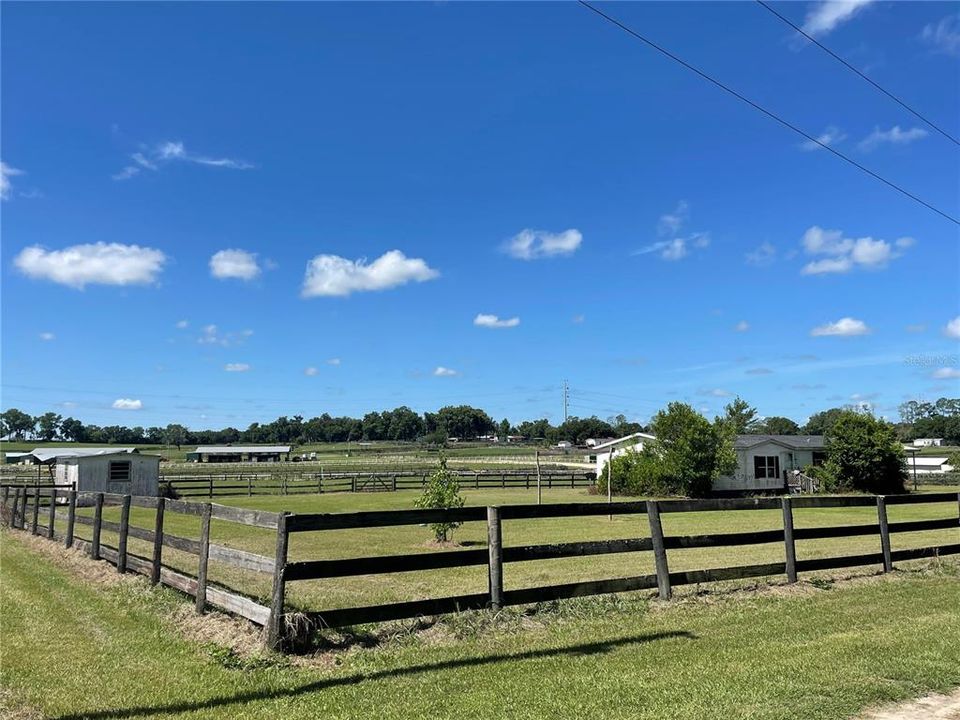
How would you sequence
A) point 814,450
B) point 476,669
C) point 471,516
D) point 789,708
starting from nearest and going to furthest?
point 789,708
point 476,669
point 471,516
point 814,450

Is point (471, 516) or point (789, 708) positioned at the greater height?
point (471, 516)

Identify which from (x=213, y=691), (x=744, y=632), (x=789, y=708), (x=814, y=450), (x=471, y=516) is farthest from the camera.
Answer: (x=814, y=450)

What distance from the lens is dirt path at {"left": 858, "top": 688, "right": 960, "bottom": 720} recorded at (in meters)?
4.88

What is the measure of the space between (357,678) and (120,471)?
34.3 meters

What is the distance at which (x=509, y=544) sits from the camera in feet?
54.2

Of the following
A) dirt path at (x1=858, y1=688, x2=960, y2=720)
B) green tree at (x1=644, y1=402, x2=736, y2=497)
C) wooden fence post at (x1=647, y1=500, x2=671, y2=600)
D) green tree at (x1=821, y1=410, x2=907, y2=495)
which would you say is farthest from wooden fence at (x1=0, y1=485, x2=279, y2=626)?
green tree at (x1=821, y1=410, x2=907, y2=495)

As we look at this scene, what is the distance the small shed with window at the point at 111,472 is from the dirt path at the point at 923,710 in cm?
3602

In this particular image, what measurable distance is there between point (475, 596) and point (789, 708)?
11.3 ft

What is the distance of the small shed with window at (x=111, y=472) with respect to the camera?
34.5 metres

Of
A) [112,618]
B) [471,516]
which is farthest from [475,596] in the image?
[112,618]

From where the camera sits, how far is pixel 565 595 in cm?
791

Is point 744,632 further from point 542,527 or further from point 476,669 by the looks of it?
point 542,527

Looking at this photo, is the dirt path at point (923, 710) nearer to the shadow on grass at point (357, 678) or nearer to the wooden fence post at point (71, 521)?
the shadow on grass at point (357, 678)

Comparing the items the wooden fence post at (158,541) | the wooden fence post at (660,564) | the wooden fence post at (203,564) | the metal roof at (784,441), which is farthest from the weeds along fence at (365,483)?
the wooden fence post at (660,564)
